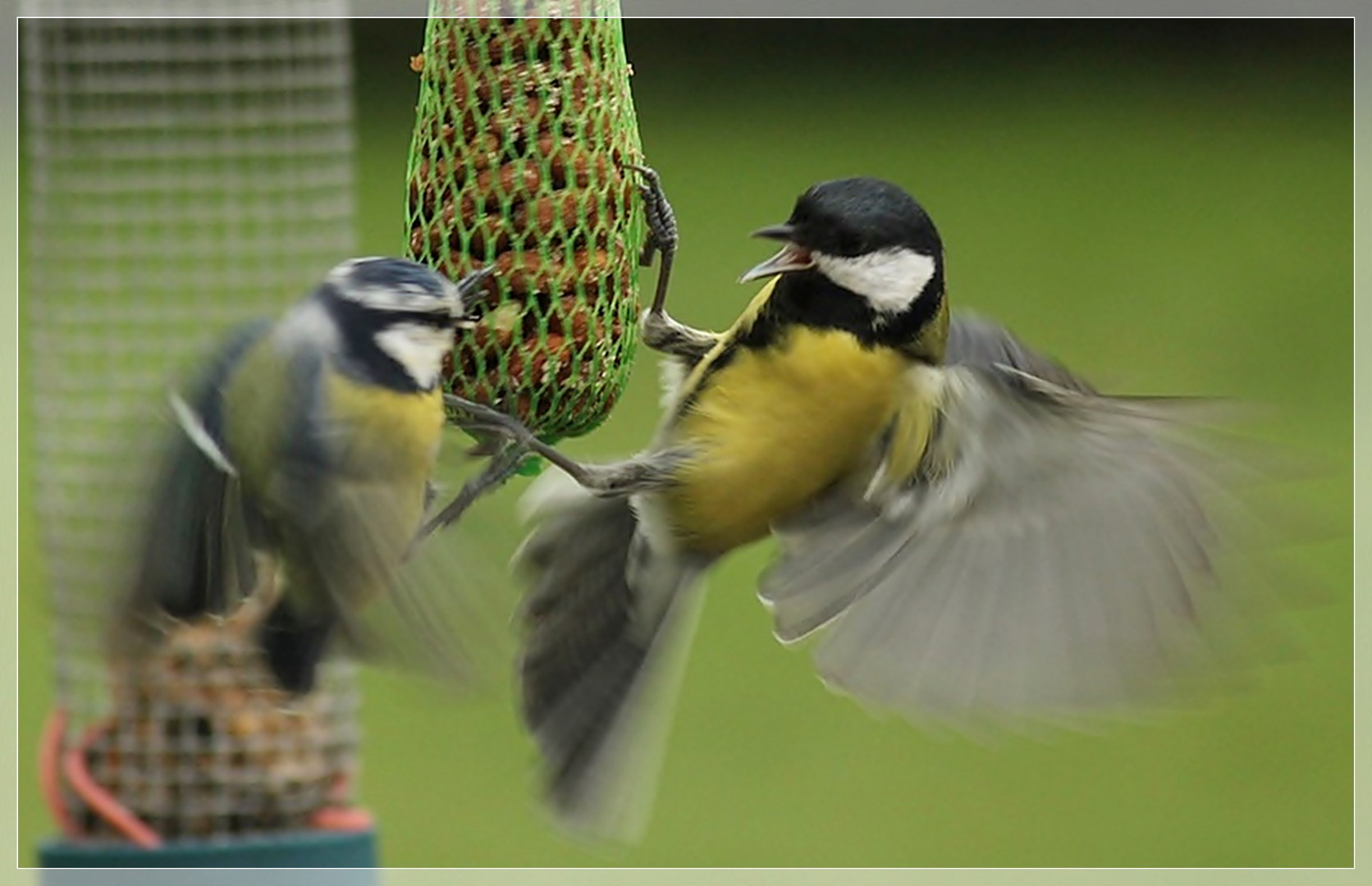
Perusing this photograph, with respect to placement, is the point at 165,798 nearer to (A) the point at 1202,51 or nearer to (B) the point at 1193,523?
(B) the point at 1193,523

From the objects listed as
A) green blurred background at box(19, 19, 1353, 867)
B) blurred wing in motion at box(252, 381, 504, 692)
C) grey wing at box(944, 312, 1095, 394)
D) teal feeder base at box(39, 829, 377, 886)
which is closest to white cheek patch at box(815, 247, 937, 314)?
grey wing at box(944, 312, 1095, 394)

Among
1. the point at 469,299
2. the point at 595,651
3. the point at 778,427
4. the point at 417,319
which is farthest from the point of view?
the point at 595,651

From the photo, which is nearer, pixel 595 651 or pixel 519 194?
pixel 519 194

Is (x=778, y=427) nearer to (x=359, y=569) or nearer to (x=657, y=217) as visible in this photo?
(x=657, y=217)

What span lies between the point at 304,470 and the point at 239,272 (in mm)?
389

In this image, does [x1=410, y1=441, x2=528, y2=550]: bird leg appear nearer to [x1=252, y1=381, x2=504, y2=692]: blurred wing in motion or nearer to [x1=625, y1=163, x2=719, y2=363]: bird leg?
[x1=252, y1=381, x2=504, y2=692]: blurred wing in motion

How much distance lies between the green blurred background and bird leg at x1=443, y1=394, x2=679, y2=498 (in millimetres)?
1878

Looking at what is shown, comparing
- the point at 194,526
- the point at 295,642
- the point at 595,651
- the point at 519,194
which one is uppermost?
the point at 519,194

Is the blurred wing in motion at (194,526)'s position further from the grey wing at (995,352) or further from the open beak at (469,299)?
the grey wing at (995,352)

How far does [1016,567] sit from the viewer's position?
6.98 feet

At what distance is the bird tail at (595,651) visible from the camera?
2.31m

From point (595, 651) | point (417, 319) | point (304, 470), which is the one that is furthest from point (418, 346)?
point (595, 651)

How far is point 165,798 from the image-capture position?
193 centimetres

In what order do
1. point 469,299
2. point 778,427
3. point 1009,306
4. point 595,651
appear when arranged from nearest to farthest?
point 469,299 < point 778,427 < point 595,651 < point 1009,306
